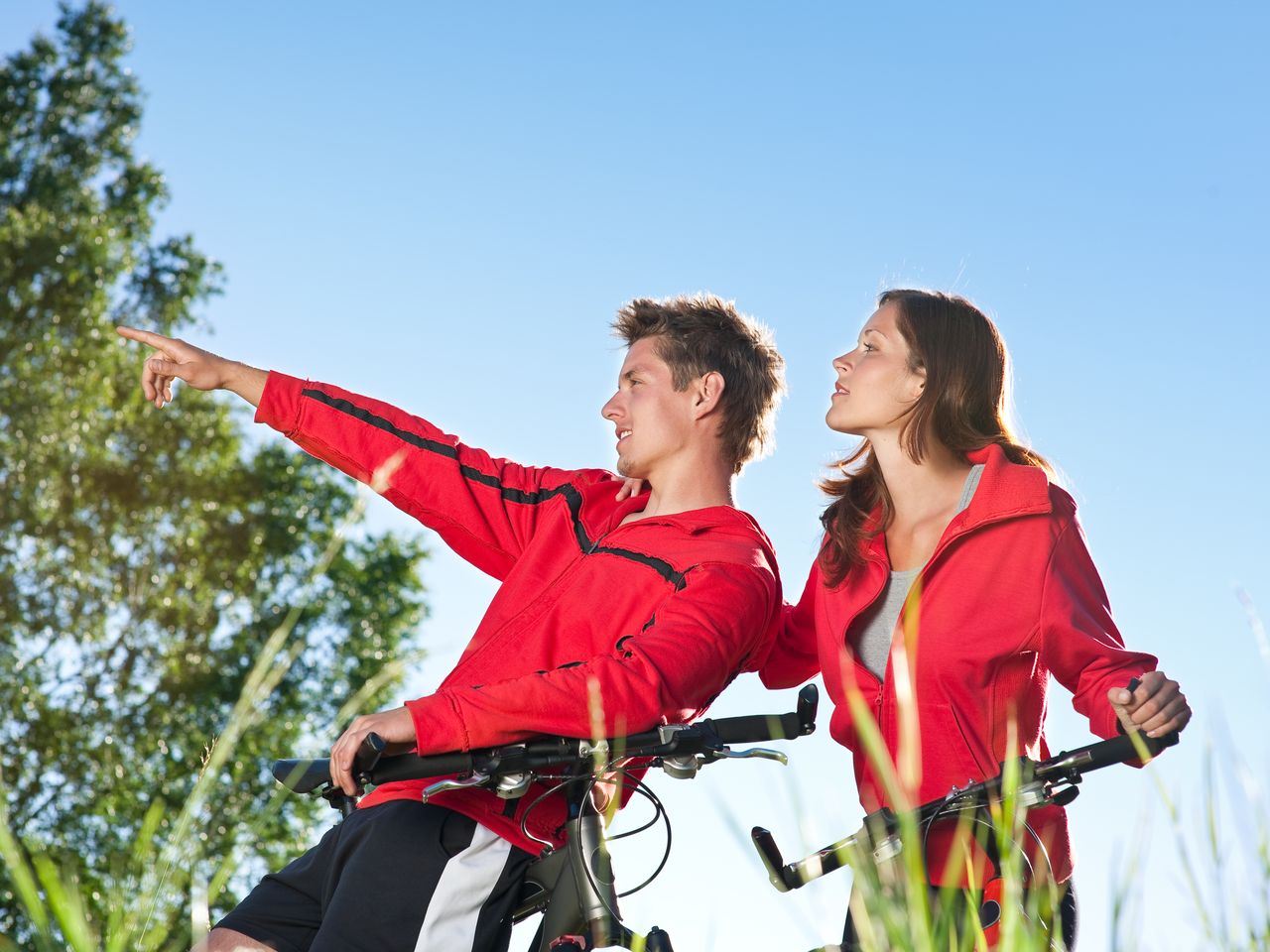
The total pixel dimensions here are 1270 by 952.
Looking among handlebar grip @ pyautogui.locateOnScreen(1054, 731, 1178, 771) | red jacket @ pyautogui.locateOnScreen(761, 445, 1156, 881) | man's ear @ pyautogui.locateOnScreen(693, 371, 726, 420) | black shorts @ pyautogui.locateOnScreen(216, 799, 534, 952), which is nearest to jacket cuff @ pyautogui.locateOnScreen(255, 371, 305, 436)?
man's ear @ pyautogui.locateOnScreen(693, 371, 726, 420)

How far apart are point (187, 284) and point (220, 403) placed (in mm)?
1309

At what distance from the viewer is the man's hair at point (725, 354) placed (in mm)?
3549

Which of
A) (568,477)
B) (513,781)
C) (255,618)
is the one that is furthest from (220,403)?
(513,781)

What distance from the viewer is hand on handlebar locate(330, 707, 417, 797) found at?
2309 mm

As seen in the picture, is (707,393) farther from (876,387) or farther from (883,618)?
(883,618)

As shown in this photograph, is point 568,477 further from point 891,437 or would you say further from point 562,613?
point 891,437

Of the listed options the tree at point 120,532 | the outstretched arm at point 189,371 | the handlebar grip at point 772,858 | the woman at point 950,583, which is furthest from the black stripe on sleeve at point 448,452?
the tree at point 120,532

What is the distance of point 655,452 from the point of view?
3.39 meters

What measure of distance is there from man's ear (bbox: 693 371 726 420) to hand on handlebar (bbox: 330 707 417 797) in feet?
4.23

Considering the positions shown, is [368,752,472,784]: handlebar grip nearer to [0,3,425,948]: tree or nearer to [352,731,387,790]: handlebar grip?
[352,731,387,790]: handlebar grip

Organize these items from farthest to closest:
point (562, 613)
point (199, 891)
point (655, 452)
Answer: point (655, 452) < point (562, 613) < point (199, 891)

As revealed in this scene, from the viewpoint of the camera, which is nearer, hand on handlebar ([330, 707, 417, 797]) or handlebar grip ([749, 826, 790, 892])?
handlebar grip ([749, 826, 790, 892])

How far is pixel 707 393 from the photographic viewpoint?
3520 millimetres

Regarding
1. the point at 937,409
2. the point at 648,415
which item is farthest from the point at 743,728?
the point at 648,415
